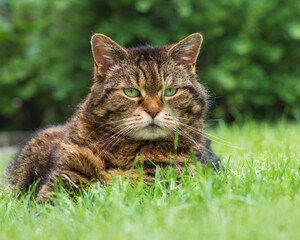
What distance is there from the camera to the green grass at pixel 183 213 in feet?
5.41

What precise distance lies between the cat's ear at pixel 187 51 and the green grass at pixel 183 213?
92 centimetres

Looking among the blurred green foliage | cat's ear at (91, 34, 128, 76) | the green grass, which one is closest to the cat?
cat's ear at (91, 34, 128, 76)

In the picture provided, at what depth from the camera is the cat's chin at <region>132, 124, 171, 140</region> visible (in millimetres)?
2757

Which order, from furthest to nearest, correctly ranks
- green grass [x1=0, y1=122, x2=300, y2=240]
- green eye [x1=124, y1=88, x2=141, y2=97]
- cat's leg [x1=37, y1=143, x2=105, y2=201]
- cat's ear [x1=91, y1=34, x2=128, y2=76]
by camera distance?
cat's ear [x1=91, y1=34, x2=128, y2=76]
green eye [x1=124, y1=88, x2=141, y2=97]
cat's leg [x1=37, y1=143, x2=105, y2=201]
green grass [x1=0, y1=122, x2=300, y2=240]

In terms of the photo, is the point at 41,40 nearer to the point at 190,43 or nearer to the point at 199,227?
the point at 190,43

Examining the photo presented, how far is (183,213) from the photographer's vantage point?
1920 millimetres

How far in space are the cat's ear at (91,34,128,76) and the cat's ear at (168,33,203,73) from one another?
34 cm

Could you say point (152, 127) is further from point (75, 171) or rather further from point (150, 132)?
point (75, 171)

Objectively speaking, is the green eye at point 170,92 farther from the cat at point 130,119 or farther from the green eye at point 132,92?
the green eye at point 132,92

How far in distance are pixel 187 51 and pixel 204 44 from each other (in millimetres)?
4705

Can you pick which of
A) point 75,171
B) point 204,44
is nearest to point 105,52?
point 75,171

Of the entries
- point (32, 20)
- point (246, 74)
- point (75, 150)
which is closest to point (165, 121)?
point (75, 150)

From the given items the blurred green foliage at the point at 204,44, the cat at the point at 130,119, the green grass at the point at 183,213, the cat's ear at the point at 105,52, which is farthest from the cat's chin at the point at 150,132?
the blurred green foliage at the point at 204,44

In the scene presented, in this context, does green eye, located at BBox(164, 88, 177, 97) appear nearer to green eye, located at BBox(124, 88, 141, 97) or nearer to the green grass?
green eye, located at BBox(124, 88, 141, 97)
